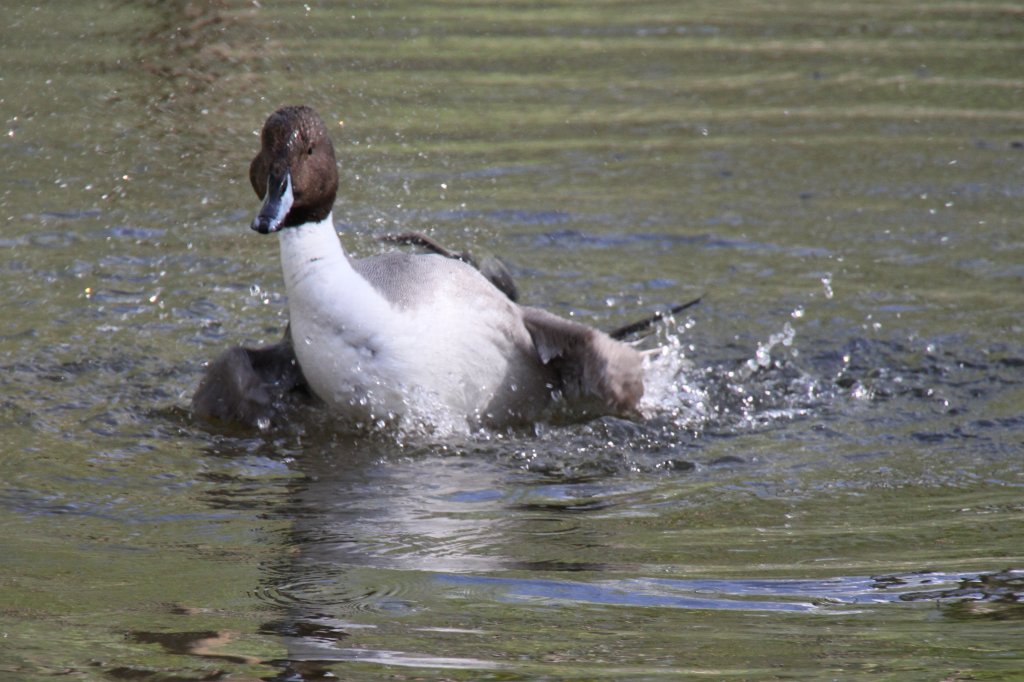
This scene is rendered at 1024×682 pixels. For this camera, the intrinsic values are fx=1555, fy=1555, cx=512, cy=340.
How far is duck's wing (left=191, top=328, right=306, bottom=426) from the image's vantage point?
20.9ft

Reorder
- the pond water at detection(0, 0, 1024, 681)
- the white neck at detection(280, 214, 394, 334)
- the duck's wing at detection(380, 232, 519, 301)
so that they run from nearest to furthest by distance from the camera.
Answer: the pond water at detection(0, 0, 1024, 681) → the white neck at detection(280, 214, 394, 334) → the duck's wing at detection(380, 232, 519, 301)

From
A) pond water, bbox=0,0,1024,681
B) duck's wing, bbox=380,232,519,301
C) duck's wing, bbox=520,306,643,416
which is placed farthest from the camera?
duck's wing, bbox=380,232,519,301

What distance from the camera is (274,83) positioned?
11.2m

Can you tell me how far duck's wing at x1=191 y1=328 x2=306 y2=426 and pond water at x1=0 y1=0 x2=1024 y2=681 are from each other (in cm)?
11

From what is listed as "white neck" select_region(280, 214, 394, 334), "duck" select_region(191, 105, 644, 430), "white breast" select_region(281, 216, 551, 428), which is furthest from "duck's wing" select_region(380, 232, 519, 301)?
"white neck" select_region(280, 214, 394, 334)

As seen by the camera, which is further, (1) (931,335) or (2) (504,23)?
(2) (504,23)

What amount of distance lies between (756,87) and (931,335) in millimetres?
4737

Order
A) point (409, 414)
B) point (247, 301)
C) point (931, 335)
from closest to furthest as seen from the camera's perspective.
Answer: point (409, 414) < point (931, 335) < point (247, 301)

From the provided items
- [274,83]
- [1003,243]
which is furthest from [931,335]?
[274,83]

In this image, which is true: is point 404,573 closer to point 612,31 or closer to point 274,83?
point 274,83

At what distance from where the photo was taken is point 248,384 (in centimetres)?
644

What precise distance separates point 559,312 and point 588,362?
61.7 inches

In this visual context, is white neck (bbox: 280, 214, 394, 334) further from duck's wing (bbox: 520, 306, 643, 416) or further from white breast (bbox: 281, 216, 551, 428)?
duck's wing (bbox: 520, 306, 643, 416)

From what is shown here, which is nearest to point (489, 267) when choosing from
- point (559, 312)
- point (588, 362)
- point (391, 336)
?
point (588, 362)
